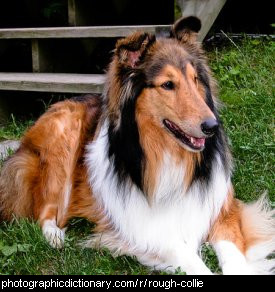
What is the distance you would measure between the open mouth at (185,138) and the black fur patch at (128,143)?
201 mm

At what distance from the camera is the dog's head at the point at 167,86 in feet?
9.27

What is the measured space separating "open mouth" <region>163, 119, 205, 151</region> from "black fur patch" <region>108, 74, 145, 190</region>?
201 mm

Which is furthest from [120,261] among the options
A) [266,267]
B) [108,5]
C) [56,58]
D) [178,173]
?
[108,5]

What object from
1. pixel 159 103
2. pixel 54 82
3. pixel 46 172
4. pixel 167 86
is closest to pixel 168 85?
pixel 167 86

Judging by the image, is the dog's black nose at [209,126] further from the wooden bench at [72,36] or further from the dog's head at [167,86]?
the wooden bench at [72,36]

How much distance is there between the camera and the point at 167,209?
125 inches

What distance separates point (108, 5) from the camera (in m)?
6.09

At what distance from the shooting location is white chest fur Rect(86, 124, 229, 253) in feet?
10.2

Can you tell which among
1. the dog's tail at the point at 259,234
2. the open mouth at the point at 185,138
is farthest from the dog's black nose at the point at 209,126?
the dog's tail at the point at 259,234

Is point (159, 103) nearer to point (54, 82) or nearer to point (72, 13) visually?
point (54, 82)
